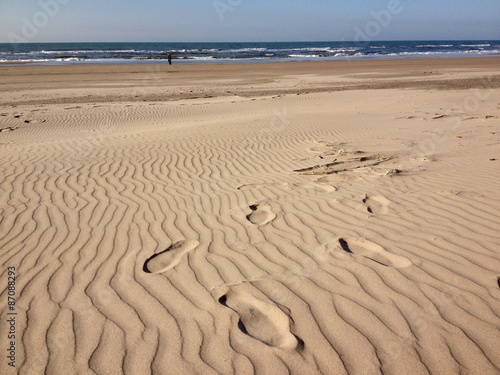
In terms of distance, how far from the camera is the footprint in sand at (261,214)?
13.4 ft

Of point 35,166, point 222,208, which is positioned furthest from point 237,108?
point 222,208

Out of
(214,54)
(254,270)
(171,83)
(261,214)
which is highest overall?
(254,270)

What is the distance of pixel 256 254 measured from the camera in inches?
133

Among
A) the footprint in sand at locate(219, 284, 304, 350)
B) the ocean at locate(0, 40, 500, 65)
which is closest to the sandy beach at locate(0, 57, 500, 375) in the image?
the footprint in sand at locate(219, 284, 304, 350)

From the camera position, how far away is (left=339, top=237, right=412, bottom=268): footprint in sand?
10.3 ft

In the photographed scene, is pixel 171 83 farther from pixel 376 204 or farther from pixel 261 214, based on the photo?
pixel 376 204

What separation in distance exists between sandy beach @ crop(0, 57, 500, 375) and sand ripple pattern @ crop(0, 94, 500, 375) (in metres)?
0.01

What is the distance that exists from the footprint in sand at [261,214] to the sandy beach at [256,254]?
0.09 ft

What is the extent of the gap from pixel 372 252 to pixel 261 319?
1.29 metres

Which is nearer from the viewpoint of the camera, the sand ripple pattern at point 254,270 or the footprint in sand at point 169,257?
the sand ripple pattern at point 254,270

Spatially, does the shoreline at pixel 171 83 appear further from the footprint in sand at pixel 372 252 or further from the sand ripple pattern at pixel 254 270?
the footprint in sand at pixel 372 252

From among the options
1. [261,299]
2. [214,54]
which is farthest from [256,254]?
[214,54]

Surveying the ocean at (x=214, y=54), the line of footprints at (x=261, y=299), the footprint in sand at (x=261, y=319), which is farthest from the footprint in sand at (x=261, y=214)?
the ocean at (x=214, y=54)

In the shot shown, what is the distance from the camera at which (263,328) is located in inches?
97.6
